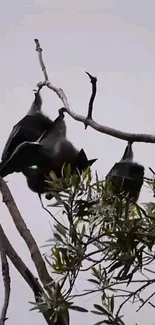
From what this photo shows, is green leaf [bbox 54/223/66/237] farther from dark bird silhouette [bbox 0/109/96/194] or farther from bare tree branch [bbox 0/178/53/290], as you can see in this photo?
dark bird silhouette [bbox 0/109/96/194]

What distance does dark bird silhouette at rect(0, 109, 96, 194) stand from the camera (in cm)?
101

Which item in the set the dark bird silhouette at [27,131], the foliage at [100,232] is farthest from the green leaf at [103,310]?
the dark bird silhouette at [27,131]

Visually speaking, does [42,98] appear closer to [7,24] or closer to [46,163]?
[46,163]

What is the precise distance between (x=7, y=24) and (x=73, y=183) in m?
1.31

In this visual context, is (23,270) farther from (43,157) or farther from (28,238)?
(43,157)

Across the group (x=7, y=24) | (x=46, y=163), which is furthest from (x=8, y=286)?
(x=7, y=24)

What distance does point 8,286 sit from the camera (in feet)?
3.02

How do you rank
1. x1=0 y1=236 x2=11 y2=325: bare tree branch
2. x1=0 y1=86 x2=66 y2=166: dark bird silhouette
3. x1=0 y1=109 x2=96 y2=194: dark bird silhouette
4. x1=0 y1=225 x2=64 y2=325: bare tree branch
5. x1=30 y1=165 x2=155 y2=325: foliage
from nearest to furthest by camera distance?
1. x1=30 y1=165 x2=155 y2=325: foliage
2. x1=0 y1=225 x2=64 y2=325: bare tree branch
3. x1=0 y1=236 x2=11 y2=325: bare tree branch
4. x1=0 y1=109 x2=96 y2=194: dark bird silhouette
5. x1=0 y1=86 x2=66 y2=166: dark bird silhouette

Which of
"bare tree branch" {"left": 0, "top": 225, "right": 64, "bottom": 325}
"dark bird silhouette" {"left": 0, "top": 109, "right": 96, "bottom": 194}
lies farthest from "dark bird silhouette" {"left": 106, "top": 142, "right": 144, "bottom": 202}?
"bare tree branch" {"left": 0, "top": 225, "right": 64, "bottom": 325}

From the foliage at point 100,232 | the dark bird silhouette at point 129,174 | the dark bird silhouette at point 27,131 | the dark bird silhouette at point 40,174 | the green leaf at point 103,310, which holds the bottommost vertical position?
the green leaf at point 103,310

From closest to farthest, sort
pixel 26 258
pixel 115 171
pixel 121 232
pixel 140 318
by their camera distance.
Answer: pixel 121 232, pixel 115 171, pixel 140 318, pixel 26 258

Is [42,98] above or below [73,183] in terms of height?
above

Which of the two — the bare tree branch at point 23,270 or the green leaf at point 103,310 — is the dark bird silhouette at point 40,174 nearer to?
the bare tree branch at point 23,270

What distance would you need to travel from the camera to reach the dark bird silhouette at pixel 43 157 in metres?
1.01
